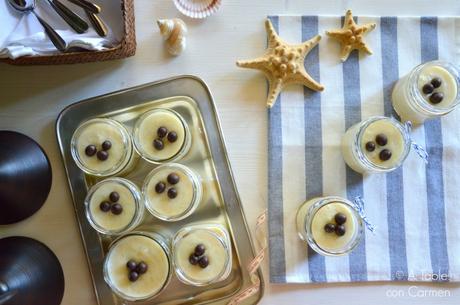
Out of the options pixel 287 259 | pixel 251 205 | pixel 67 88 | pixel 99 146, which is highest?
pixel 67 88

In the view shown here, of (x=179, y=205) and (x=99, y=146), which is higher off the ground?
(x=99, y=146)

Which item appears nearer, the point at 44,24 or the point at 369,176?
the point at 44,24

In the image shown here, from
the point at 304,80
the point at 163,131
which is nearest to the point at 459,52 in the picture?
the point at 304,80

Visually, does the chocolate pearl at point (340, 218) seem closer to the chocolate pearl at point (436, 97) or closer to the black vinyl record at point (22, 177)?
the chocolate pearl at point (436, 97)

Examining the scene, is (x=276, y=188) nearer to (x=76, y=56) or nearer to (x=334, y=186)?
(x=334, y=186)

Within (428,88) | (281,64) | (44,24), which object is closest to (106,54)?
(44,24)

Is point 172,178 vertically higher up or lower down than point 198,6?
lower down

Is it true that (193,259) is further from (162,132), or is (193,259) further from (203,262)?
(162,132)

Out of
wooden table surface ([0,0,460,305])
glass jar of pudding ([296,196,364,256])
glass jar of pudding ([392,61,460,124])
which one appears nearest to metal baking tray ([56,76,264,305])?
wooden table surface ([0,0,460,305])
